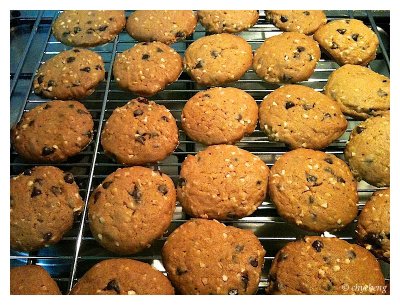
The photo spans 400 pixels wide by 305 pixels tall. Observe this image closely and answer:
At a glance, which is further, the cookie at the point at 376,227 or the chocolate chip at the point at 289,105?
the chocolate chip at the point at 289,105

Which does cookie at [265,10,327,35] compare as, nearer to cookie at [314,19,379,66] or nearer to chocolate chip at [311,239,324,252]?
cookie at [314,19,379,66]

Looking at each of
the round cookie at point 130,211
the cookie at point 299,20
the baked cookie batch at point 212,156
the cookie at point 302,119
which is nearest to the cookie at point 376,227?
the baked cookie batch at point 212,156

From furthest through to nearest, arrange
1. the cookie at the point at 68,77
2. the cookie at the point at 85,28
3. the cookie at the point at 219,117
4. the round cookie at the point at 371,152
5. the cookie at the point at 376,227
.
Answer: the cookie at the point at 85,28, the cookie at the point at 68,77, the cookie at the point at 219,117, the round cookie at the point at 371,152, the cookie at the point at 376,227

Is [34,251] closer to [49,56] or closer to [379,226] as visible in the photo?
[49,56]

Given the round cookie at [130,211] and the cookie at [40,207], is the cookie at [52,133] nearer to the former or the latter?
the cookie at [40,207]

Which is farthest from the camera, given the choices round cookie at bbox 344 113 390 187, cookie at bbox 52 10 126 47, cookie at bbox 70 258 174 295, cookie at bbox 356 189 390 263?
cookie at bbox 52 10 126 47

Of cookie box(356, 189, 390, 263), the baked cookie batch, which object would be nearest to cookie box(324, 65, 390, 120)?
the baked cookie batch
